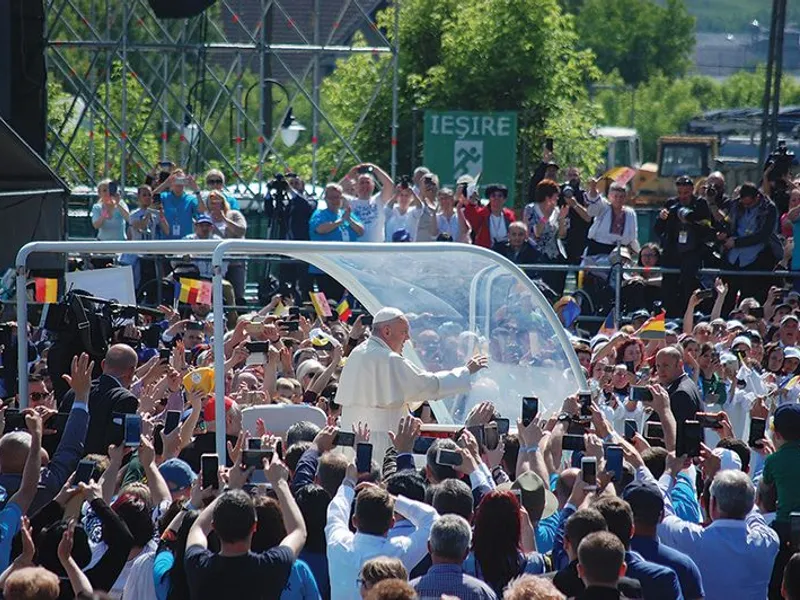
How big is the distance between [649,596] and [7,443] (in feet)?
9.81

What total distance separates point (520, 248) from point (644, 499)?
939cm

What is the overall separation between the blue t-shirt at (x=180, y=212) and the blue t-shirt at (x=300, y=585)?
1072 cm

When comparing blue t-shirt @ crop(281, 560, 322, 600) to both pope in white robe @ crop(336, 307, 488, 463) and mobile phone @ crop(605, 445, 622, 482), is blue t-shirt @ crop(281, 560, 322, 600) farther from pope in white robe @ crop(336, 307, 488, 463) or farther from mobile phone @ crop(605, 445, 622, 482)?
pope in white robe @ crop(336, 307, 488, 463)

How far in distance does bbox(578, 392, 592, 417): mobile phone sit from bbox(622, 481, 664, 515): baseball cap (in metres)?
1.53

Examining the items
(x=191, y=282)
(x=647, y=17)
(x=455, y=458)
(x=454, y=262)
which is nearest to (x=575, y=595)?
(x=455, y=458)

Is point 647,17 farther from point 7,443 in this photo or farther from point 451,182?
point 7,443

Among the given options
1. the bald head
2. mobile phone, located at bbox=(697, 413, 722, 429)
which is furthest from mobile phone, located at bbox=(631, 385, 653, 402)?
the bald head

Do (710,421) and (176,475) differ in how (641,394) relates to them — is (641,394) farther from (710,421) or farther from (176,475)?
(176,475)

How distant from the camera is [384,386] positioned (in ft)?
31.0

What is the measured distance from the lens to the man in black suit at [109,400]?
8.96 meters

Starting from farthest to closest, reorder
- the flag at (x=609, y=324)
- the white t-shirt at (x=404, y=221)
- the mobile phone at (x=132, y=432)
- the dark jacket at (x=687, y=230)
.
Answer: the white t-shirt at (x=404, y=221)
the dark jacket at (x=687, y=230)
the flag at (x=609, y=324)
the mobile phone at (x=132, y=432)

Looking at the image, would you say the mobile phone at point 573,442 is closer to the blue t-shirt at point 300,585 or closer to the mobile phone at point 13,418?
the blue t-shirt at point 300,585

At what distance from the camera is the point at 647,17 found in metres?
87.5

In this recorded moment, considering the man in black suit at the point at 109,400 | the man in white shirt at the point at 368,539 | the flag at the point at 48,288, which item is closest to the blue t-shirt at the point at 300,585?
the man in white shirt at the point at 368,539
